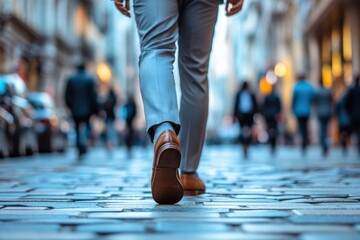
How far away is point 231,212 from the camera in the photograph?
10.6 ft

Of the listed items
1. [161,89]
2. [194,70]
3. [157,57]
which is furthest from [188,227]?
[194,70]

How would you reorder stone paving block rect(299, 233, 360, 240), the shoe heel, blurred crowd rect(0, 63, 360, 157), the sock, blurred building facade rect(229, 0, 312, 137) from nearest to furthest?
stone paving block rect(299, 233, 360, 240), the shoe heel, the sock, blurred crowd rect(0, 63, 360, 157), blurred building facade rect(229, 0, 312, 137)

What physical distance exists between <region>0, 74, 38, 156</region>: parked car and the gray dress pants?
9.14 m

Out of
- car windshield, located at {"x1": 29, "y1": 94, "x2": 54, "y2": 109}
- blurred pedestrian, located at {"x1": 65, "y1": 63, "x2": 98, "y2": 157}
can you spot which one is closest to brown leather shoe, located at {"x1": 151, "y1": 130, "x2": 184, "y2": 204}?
blurred pedestrian, located at {"x1": 65, "y1": 63, "x2": 98, "y2": 157}

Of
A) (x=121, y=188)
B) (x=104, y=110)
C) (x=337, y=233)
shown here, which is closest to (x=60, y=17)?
(x=104, y=110)

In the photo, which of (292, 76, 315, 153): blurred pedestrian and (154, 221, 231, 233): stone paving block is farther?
(292, 76, 315, 153): blurred pedestrian

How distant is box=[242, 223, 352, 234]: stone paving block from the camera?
8.42ft

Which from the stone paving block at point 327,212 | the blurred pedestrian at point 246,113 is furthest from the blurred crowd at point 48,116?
the stone paving block at point 327,212

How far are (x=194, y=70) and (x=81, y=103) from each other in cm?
871

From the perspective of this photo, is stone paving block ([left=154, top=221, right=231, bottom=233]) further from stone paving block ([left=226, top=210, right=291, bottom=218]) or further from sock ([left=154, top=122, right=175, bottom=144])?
sock ([left=154, top=122, right=175, bottom=144])

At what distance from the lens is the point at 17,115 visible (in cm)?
1377

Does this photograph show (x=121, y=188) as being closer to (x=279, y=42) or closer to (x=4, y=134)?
(x=4, y=134)

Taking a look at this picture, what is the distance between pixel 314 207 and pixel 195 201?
2.24ft

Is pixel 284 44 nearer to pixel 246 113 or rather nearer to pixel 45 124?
pixel 45 124
